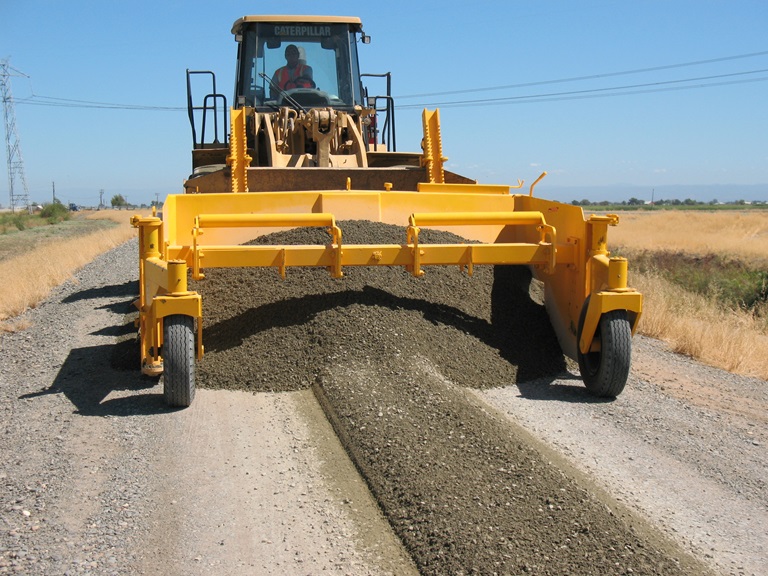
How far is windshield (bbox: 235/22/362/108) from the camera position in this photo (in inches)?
415

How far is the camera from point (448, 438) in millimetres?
4965

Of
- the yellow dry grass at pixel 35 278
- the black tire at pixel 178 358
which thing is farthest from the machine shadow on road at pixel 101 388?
the yellow dry grass at pixel 35 278

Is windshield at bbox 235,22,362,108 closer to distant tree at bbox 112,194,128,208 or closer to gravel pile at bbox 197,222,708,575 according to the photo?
gravel pile at bbox 197,222,708,575

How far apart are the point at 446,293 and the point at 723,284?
1293cm

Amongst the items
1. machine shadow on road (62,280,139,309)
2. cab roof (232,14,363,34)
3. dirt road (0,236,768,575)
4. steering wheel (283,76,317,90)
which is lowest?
dirt road (0,236,768,575)

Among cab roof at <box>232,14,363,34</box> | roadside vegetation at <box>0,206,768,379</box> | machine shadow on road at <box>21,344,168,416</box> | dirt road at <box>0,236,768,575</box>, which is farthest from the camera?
cab roof at <box>232,14,363,34</box>

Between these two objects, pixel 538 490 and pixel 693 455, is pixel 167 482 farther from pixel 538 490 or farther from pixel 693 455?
pixel 693 455

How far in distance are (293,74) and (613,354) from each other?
615 cm

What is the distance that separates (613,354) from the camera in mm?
6164

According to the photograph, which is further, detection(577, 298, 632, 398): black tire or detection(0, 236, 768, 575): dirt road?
detection(577, 298, 632, 398): black tire

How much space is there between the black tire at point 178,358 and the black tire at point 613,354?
292cm

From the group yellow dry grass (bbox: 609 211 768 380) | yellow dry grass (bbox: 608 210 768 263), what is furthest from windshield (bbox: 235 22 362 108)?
yellow dry grass (bbox: 608 210 768 263)

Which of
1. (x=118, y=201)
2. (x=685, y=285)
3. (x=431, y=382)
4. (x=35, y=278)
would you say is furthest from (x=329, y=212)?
(x=118, y=201)

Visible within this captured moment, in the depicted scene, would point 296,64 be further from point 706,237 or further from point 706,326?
point 706,237
